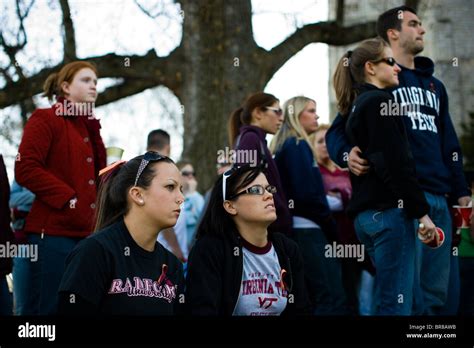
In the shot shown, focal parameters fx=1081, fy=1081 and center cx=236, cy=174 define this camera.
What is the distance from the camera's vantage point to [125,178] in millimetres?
5613

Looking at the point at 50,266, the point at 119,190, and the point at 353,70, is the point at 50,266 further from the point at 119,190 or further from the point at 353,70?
the point at 353,70

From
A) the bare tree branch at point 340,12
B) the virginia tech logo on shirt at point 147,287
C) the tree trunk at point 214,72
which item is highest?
the bare tree branch at point 340,12

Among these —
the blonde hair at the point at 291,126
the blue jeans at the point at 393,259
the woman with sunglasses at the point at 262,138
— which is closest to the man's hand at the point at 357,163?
the blue jeans at the point at 393,259

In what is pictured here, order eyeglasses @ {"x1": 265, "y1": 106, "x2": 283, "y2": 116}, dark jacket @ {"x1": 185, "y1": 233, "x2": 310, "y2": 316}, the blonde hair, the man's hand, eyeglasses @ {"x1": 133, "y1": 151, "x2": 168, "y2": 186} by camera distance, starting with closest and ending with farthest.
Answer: eyeglasses @ {"x1": 133, "y1": 151, "x2": 168, "y2": 186}, dark jacket @ {"x1": 185, "y1": 233, "x2": 310, "y2": 316}, the man's hand, eyeglasses @ {"x1": 265, "y1": 106, "x2": 283, "y2": 116}, the blonde hair

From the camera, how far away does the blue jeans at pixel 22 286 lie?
22.8 ft

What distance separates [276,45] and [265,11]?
42cm

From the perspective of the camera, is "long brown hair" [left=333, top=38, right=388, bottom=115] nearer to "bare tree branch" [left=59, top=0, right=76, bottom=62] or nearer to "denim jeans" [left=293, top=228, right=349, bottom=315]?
"denim jeans" [left=293, top=228, right=349, bottom=315]

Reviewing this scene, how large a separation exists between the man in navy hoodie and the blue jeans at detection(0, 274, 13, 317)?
2.18 metres

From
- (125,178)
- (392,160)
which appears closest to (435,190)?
(392,160)

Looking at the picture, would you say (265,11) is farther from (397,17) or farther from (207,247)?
(207,247)

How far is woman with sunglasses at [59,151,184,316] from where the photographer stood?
16.8 feet

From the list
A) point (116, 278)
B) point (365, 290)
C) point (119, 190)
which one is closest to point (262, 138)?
point (119, 190)

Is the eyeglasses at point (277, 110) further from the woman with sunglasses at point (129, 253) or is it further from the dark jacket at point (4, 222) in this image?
the woman with sunglasses at point (129, 253)

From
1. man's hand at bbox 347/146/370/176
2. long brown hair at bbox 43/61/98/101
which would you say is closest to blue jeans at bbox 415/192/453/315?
man's hand at bbox 347/146/370/176
